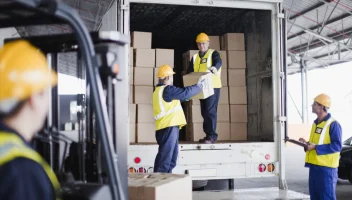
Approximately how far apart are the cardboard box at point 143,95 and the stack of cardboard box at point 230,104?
0.75 metres

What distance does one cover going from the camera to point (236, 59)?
7090 mm

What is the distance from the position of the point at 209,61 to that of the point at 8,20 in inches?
182

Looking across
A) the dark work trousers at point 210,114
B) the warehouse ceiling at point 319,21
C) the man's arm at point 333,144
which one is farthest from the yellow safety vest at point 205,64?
the warehouse ceiling at point 319,21

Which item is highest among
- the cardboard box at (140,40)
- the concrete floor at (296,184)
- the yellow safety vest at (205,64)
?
the cardboard box at (140,40)

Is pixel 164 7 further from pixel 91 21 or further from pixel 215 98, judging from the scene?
pixel 91 21

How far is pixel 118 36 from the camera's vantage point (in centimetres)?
226

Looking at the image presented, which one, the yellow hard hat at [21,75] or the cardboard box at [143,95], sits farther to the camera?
the cardboard box at [143,95]

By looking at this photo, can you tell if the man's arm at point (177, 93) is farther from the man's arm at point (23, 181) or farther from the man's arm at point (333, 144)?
the man's arm at point (23, 181)

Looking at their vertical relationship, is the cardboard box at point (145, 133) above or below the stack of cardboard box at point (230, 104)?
below

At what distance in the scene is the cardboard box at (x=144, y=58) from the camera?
259 inches

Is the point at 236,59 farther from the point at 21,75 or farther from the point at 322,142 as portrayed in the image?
the point at 21,75

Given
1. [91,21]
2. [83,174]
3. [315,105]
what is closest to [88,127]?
[83,174]

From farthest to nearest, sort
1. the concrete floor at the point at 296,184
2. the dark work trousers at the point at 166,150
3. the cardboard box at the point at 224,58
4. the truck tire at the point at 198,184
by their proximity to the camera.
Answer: the concrete floor at the point at 296,184, the cardboard box at the point at 224,58, the truck tire at the point at 198,184, the dark work trousers at the point at 166,150

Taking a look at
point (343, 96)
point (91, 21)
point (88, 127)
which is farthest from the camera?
point (343, 96)
